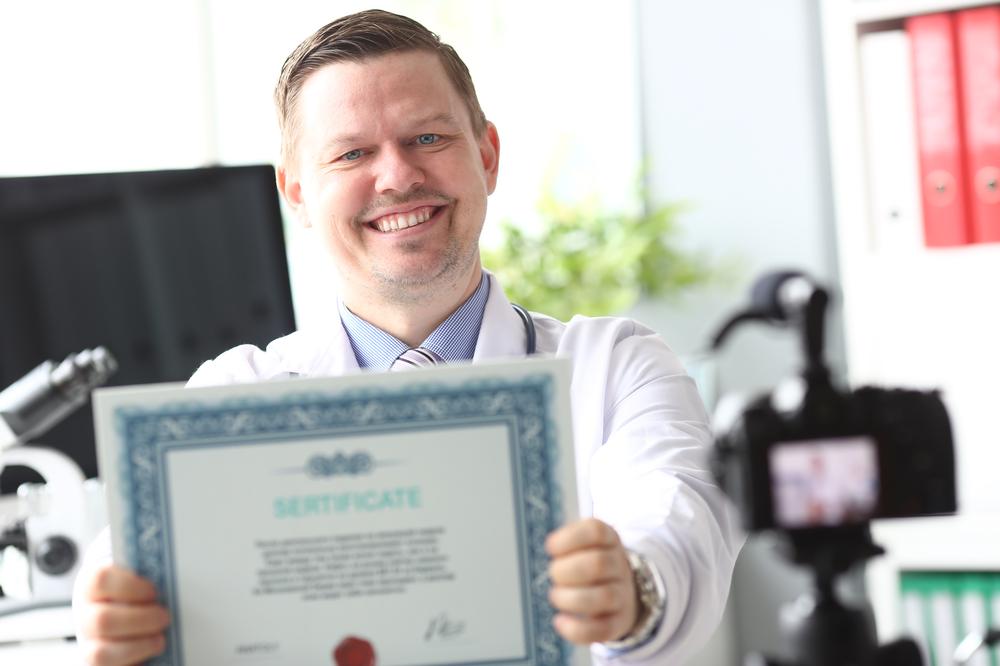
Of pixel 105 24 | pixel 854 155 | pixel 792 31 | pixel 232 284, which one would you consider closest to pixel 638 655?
pixel 232 284

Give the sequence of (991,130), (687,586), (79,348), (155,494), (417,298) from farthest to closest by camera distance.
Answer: (991,130) < (79,348) < (417,298) < (687,586) < (155,494)

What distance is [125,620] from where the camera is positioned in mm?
888

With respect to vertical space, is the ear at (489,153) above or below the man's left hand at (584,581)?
above

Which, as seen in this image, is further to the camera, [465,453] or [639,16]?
[639,16]

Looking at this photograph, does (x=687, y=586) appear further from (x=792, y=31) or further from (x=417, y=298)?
(x=792, y=31)

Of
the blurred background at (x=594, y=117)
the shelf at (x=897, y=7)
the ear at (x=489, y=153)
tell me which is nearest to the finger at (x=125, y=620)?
the ear at (x=489, y=153)

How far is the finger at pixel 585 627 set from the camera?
0.89 metres

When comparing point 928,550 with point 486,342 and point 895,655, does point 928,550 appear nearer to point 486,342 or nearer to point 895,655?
point 486,342

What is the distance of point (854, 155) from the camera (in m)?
2.13

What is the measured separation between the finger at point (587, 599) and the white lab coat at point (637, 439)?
0.10 meters

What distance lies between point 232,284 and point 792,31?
152cm

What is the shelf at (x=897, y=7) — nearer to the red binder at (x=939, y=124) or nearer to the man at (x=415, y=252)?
the red binder at (x=939, y=124)

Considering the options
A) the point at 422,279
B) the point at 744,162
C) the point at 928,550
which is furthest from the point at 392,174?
the point at 744,162
